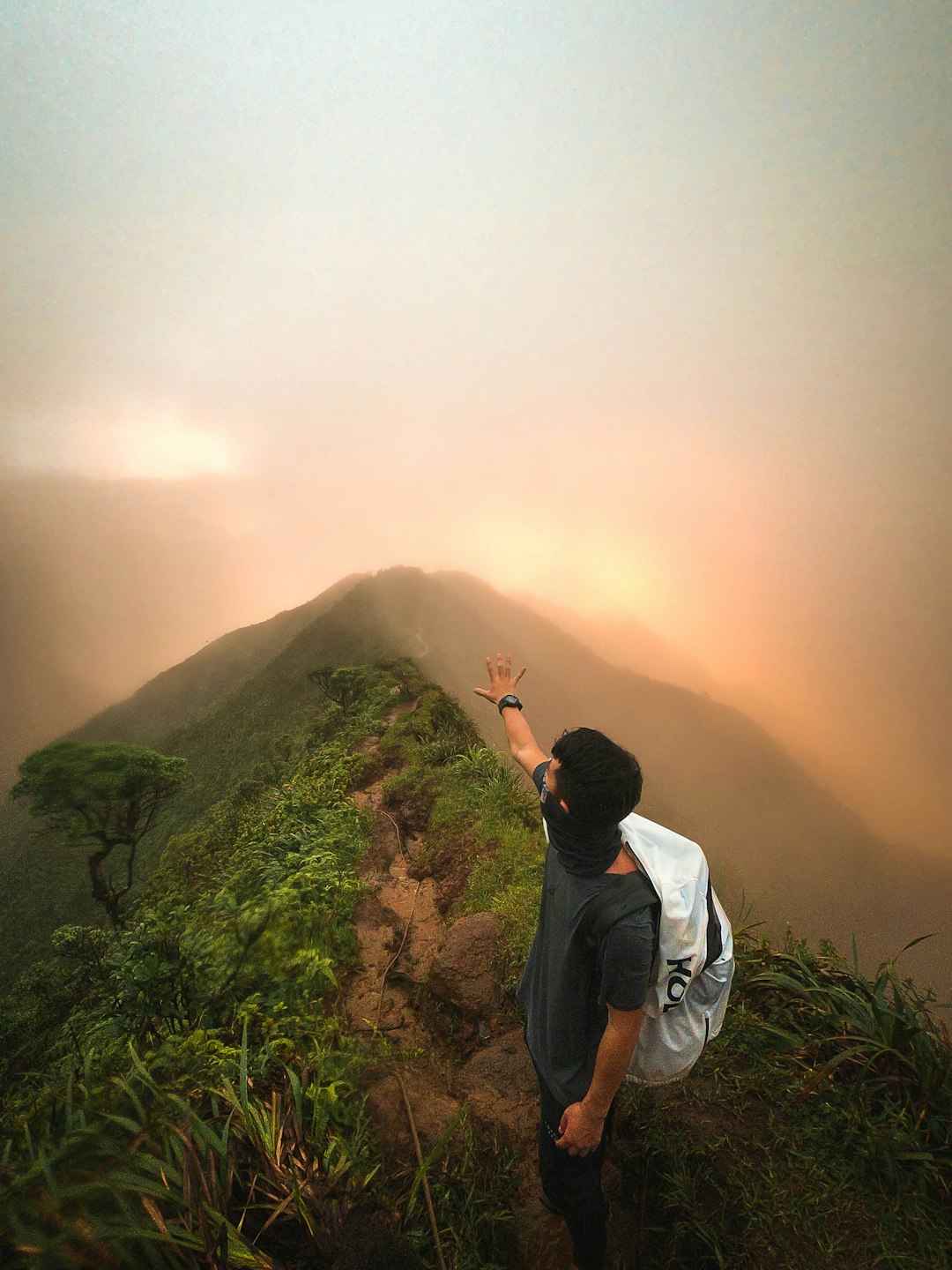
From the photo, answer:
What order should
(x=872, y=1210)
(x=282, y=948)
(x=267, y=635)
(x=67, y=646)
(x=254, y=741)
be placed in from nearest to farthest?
(x=872, y=1210) → (x=282, y=948) → (x=67, y=646) → (x=254, y=741) → (x=267, y=635)

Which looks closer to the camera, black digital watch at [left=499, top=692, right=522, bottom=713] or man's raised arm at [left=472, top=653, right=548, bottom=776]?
man's raised arm at [left=472, top=653, right=548, bottom=776]

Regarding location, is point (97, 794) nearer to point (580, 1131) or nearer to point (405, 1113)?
point (405, 1113)

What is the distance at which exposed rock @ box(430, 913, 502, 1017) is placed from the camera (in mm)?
3408

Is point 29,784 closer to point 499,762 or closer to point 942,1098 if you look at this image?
point 499,762

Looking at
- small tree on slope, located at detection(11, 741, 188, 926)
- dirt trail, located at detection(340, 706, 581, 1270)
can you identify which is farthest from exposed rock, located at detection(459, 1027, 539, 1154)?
small tree on slope, located at detection(11, 741, 188, 926)

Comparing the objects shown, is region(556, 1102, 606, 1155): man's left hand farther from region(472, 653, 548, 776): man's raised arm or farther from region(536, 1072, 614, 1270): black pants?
region(472, 653, 548, 776): man's raised arm

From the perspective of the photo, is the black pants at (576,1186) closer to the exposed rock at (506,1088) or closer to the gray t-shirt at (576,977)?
the gray t-shirt at (576,977)

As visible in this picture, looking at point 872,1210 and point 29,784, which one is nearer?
point 872,1210

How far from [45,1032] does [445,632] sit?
51.8 feet

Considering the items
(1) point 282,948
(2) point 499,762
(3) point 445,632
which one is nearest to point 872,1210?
(1) point 282,948

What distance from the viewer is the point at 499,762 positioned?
23.1 ft

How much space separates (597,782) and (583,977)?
32.1 inches

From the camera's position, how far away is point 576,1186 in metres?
1.76

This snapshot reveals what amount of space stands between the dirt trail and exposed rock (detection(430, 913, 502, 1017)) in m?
0.13
